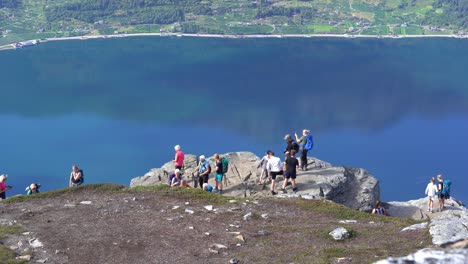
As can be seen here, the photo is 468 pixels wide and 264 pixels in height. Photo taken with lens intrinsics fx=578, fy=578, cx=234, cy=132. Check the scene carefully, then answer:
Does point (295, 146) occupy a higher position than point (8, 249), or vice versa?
point (295, 146)

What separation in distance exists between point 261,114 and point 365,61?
58854 millimetres

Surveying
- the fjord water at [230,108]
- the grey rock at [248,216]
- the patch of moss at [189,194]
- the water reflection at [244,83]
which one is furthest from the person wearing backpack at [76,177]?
the water reflection at [244,83]

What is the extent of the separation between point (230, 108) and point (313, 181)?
276 ft

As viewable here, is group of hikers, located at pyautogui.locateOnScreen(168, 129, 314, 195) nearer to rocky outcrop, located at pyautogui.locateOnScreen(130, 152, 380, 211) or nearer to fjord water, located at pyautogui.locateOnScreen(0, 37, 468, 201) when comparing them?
rocky outcrop, located at pyautogui.locateOnScreen(130, 152, 380, 211)

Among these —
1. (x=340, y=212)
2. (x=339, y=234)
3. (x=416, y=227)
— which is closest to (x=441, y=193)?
(x=340, y=212)

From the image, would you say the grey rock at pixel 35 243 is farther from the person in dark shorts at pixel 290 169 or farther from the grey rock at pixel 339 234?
the person in dark shorts at pixel 290 169

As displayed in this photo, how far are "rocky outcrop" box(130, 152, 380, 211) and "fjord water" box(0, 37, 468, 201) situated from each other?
150ft

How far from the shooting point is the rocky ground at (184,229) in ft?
50.1

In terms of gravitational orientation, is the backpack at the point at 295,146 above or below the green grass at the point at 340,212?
above

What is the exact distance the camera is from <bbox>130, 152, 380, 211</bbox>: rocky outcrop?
25.6 m

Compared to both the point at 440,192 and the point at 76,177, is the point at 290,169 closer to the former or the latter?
the point at 76,177

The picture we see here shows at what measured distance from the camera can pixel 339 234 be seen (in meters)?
16.6

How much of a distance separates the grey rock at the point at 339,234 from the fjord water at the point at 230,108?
191 ft

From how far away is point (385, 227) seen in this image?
18.0 metres
